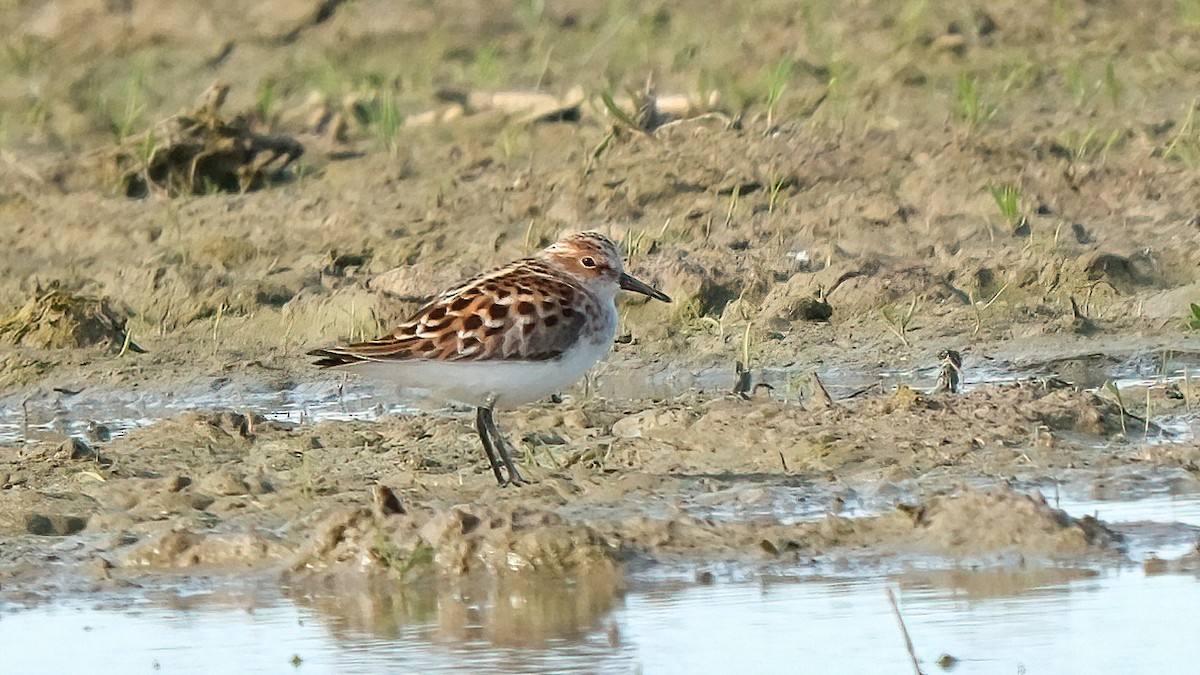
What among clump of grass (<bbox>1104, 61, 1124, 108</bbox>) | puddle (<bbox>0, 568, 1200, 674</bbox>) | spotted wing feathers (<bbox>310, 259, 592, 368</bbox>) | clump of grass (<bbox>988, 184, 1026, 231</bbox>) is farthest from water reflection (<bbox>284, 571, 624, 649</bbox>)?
clump of grass (<bbox>1104, 61, 1124, 108</bbox>)

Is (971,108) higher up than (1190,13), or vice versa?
(1190,13)

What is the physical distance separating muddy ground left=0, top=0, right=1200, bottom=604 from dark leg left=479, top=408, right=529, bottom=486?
0.11m

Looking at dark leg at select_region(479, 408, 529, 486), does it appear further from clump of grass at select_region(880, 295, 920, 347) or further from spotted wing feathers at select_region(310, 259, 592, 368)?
A: clump of grass at select_region(880, 295, 920, 347)

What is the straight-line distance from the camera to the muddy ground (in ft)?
22.4

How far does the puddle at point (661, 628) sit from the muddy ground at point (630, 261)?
0.27m

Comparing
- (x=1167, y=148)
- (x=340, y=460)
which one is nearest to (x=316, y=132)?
(x=1167, y=148)

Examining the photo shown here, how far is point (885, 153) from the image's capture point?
464 inches

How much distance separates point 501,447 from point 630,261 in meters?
3.22

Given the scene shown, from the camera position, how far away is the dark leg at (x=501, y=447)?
23.9ft

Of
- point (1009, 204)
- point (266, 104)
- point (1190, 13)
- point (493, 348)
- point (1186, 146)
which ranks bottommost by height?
point (493, 348)

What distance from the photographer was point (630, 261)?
34.2 ft

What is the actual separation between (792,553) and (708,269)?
3959 millimetres

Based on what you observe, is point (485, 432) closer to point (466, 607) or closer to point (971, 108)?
point (466, 607)

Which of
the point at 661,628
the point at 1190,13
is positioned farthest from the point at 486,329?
the point at 1190,13
